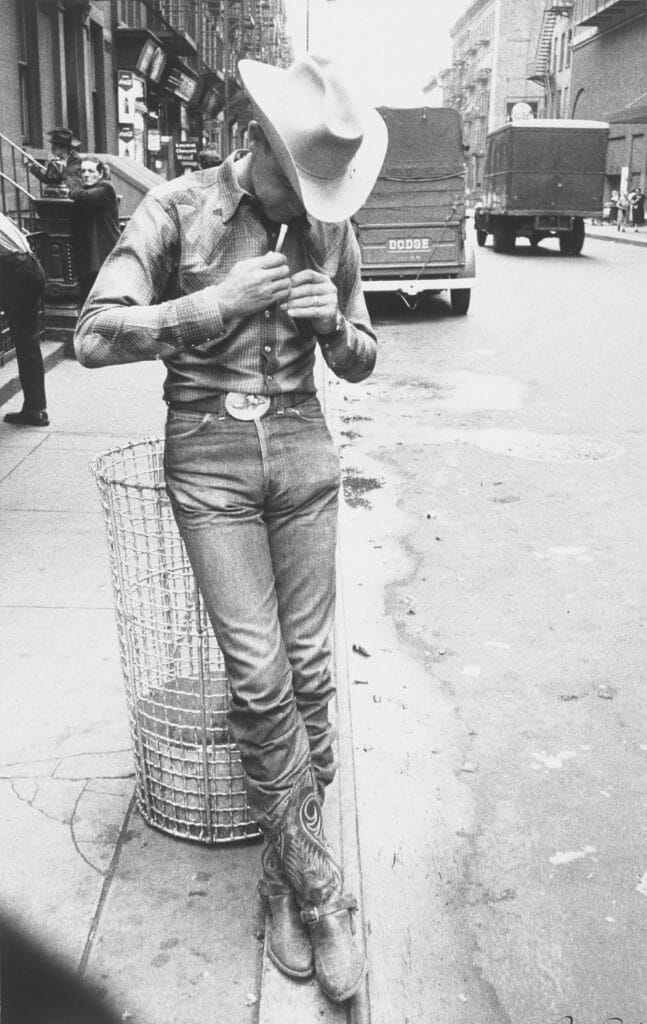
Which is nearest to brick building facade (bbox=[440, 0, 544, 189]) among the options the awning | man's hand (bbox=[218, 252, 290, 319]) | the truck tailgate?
the awning

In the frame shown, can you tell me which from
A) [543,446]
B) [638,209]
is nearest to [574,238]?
[638,209]

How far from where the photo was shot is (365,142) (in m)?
2.67

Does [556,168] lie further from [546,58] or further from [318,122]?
[546,58]

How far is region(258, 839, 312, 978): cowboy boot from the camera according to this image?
2.63 metres

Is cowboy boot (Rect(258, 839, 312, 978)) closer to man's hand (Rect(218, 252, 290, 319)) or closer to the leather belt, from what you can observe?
the leather belt

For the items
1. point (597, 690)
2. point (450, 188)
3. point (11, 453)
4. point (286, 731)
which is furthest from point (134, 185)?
point (286, 731)

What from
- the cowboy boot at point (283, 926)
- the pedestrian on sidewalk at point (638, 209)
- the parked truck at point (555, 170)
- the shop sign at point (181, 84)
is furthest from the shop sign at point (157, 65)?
the cowboy boot at point (283, 926)

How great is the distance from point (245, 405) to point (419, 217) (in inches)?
568

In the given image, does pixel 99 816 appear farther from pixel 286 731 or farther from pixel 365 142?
pixel 365 142

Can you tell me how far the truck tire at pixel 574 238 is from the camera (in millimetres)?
31219

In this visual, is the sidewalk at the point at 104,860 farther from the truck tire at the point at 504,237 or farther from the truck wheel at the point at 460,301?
the truck tire at the point at 504,237

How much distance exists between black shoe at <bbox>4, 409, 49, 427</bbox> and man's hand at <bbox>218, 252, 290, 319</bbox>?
19.8ft

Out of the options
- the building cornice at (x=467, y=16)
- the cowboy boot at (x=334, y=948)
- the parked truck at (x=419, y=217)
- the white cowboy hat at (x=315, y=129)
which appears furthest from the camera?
the building cornice at (x=467, y=16)

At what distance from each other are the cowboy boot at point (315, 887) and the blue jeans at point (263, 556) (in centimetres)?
4
